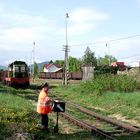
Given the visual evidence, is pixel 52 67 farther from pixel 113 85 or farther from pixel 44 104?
pixel 44 104

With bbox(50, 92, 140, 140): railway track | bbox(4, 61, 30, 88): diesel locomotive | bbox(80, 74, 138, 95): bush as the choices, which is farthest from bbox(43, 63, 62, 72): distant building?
bbox(50, 92, 140, 140): railway track

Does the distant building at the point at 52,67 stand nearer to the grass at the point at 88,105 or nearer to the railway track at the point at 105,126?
the grass at the point at 88,105

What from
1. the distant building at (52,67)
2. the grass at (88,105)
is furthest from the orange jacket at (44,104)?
the distant building at (52,67)

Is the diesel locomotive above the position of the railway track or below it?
above

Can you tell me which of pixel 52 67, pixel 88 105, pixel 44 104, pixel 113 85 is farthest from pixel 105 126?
pixel 52 67

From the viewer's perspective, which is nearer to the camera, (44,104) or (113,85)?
(44,104)

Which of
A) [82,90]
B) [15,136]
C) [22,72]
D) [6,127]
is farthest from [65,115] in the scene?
[22,72]

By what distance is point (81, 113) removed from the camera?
920 inches

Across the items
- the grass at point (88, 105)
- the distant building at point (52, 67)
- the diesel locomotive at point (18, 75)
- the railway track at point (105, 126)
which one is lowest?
the railway track at point (105, 126)

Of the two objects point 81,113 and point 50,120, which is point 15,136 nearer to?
point 50,120

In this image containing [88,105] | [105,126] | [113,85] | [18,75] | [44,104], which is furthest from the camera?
[18,75]

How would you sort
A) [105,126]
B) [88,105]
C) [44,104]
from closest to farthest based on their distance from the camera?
[44,104], [105,126], [88,105]

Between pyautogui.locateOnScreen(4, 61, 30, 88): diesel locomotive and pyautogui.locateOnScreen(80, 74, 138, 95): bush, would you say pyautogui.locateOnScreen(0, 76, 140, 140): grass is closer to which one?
pyautogui.locateOnScreen(80, 74, 138, 95): bush

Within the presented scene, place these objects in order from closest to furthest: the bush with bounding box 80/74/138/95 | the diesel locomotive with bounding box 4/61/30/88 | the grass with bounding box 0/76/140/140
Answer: the grass with bounding box 0/76/140/140 < the bush with bounding box 80/74/138/95 < the diesel locomotive with bounding box 4/61/30/88
